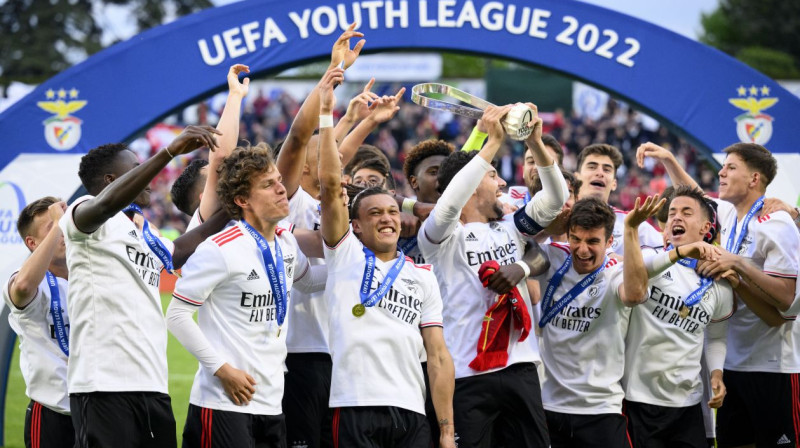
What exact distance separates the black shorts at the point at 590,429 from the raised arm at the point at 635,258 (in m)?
0.74

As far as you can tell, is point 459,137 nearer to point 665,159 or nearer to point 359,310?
point 665,159

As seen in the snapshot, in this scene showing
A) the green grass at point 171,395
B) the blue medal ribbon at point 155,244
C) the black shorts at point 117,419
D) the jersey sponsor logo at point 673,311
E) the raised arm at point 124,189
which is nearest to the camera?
the raised arm at point 124,189

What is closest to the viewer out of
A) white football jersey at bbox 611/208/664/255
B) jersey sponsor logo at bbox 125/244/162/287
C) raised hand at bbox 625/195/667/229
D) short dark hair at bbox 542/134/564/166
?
jersey sponsor logo at bbox 125/244/162/287

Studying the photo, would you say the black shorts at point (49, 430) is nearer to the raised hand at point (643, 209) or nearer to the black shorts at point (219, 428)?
the black shorts at point (219, 428)

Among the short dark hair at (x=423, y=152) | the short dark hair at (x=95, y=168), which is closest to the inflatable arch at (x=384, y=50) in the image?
the short dark hair at (x=423, y=152)

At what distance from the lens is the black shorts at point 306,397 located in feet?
19.5

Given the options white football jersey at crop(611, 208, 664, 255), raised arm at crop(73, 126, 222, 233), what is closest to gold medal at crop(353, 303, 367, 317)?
raised arm at crop(73, 126, 222, 233)

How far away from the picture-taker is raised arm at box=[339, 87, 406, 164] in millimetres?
6418

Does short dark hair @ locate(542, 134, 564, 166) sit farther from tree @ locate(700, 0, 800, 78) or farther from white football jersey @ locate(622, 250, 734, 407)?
tree @ locate(700, 0, 800, 78)

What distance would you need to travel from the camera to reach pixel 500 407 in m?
5.98

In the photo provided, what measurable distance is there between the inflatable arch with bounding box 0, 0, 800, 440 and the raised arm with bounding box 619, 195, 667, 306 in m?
3.03

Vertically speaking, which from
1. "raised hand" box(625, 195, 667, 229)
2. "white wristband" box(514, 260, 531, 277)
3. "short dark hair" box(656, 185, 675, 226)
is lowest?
"white wristband" box(514, 260, 531, 277)

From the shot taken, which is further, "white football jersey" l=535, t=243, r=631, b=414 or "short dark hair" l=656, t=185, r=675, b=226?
"short dark hair" l=656, t=185, r=675, b=226

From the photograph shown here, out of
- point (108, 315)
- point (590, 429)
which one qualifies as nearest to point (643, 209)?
point (590, 429)
